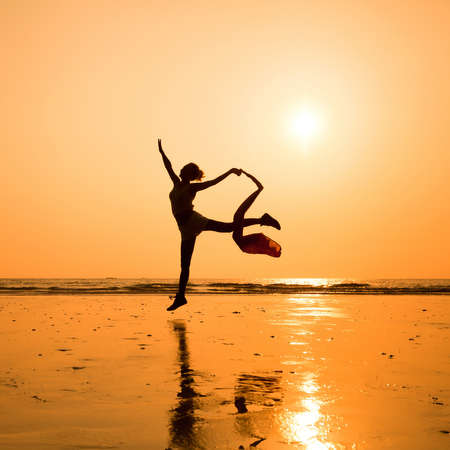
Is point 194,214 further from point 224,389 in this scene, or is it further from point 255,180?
point 224,389

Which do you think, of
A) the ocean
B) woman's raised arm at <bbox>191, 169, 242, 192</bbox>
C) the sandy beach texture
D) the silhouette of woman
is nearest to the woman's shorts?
the silhouette of woman

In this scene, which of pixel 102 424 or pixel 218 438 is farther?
pixel 102 424

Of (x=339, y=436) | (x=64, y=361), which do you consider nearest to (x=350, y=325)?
(x=64, y=361)

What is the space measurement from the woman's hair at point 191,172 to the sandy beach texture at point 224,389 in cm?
301

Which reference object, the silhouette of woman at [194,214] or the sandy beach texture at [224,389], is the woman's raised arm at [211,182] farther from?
the sandy beach texture at [224,389]

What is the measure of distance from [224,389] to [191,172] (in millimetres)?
6021

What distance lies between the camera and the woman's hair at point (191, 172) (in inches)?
446

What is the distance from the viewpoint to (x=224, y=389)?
605 cm

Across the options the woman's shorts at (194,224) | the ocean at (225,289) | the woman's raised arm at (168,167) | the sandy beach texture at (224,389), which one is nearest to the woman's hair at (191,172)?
the woman's raised arm at (168,167)

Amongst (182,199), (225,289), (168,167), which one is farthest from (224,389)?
(225,289)

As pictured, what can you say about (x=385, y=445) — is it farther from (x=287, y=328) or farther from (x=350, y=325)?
(x=350, y=325)

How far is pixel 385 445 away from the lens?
13.8 feet

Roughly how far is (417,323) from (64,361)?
890 centimetres

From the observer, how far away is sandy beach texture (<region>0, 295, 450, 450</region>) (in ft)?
14.3
